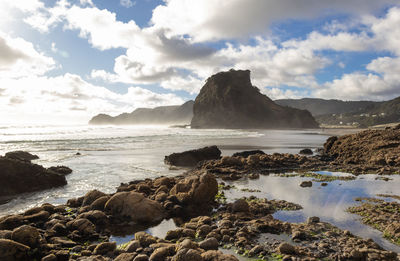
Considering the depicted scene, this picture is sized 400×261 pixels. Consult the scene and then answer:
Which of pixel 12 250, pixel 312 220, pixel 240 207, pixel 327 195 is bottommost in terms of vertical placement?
pixel 327 195

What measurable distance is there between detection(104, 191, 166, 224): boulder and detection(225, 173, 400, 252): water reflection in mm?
3819

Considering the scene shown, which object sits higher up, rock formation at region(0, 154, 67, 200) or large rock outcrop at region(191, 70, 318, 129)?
large rock outcrop at region(191, 70, 318, 129)

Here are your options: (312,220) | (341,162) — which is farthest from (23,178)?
(341,162)

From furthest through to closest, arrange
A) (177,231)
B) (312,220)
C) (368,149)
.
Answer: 1. (368,149)
2. (312,220)
3. (177,231)

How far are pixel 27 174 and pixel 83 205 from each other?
641cm

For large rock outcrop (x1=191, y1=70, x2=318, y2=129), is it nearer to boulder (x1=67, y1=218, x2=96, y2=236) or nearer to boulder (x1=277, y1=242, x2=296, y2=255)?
boulder (x1=67, y1=218, x2=96, y2=236)

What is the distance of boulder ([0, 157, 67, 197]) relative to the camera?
43.4 ft

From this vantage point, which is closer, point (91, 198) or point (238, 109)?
point (91, 198)

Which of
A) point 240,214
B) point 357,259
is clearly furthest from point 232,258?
A: point 240,214

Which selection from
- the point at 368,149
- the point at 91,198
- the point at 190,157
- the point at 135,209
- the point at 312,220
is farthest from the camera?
the point at 190,157

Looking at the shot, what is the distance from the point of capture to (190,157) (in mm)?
23297

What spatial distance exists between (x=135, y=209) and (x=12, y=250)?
383 cm

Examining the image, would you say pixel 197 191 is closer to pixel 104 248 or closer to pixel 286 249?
pixel 104 248

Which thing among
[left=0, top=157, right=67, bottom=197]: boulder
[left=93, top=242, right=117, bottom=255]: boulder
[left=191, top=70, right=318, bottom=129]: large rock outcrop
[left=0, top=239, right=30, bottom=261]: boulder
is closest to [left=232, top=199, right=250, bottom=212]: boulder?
[left=93, top=242, right=117, bottom=255]: boulder
